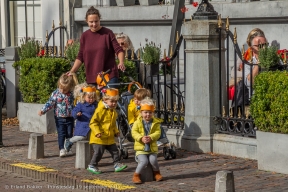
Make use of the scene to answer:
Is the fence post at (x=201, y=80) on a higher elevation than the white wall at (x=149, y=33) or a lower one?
lower

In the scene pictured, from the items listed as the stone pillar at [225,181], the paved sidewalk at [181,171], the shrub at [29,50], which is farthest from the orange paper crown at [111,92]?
the shrub at [29,50]

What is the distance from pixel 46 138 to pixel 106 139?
11.4 feet

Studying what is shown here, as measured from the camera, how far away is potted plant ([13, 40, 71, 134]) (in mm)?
15133

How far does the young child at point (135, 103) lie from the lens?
12.0m

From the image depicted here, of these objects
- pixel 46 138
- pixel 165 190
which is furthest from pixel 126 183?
pixel 46 138

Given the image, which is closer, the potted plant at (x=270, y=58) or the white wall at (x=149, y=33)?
the potted plant at (x=270, y=58)

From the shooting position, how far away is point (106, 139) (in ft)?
37.5

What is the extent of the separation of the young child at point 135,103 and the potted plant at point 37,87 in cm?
325

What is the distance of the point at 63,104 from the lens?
1294 centimetres

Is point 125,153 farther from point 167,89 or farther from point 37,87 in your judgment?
point 37,87

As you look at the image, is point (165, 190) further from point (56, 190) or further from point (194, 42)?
point (194, 42)

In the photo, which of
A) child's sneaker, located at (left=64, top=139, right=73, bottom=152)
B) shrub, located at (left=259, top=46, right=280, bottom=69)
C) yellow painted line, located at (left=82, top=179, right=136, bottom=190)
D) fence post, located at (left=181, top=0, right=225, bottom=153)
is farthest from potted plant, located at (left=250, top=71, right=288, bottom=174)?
child's sneaker, located at (left=64, top=139, right=73, bottom=152)

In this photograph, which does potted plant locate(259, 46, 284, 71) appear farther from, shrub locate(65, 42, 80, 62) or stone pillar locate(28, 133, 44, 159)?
shrub locate(65, 42, 80, 62)

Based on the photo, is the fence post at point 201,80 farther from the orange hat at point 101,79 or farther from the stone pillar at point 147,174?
the stone pillar at point 147,174
